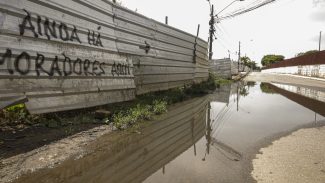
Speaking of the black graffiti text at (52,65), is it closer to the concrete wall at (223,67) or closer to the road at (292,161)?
the road at (292,161)

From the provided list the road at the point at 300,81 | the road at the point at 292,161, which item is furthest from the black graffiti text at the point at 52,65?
the road at the point at 300,81

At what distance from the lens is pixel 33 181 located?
2975 millimetres

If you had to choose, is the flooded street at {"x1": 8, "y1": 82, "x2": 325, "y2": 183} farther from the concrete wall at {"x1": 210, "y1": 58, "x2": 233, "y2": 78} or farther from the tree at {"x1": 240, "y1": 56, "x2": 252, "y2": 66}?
the tree at {"x1": 240, "y1": 56, "x2": 252, "y2": 66}

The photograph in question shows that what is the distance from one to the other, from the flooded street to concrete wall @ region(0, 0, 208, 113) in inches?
54.9

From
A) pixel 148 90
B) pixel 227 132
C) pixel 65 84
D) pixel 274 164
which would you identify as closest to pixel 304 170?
pixel 274 164

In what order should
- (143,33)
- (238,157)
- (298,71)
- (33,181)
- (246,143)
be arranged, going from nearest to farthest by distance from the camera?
(33,181), (238,157), (246,143), (143,33), (298,71)

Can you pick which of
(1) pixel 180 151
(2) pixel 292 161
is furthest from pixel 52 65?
(2) pixel 292 161

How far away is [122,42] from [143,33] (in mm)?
1636

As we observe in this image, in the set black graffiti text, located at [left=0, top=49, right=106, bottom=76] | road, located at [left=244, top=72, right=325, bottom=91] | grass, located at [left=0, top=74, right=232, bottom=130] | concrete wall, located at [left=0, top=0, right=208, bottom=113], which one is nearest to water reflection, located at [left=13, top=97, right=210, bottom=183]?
grass, located at [left=0, top=74, right=232, bottom=130]

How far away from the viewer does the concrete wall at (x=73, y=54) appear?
4371 mm

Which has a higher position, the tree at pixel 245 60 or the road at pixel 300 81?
the tree at pixel 245 60

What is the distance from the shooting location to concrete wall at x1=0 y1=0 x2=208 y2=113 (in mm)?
4371

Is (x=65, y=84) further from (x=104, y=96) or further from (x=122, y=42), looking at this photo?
(x=122, y=42)

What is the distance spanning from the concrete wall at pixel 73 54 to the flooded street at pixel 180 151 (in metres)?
1.39
